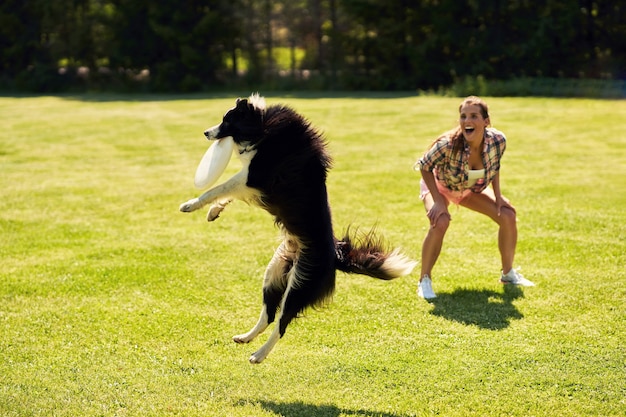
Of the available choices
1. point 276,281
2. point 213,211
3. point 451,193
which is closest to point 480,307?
point 451,193

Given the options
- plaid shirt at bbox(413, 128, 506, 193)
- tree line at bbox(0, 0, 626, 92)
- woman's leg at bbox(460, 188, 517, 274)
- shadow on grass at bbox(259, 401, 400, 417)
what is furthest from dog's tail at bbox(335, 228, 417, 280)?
tree line at bbox(0, 0, 626, 92)

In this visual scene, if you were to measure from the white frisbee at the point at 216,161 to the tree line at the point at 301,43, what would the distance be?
24295mm

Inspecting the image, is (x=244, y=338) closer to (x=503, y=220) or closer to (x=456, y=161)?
(x=456, y=161)

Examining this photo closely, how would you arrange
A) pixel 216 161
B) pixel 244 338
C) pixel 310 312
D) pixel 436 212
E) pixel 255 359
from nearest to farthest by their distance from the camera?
pixel 216 161 → pixel 255 359 → pixel 244 338 → pixel 310 312 → pixel 436 212

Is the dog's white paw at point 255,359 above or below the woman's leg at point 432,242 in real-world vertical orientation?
below

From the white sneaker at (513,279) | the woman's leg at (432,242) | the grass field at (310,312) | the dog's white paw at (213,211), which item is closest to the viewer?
the grass field at (310,312)

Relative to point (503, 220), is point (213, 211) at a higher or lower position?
higher

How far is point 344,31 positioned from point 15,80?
15.6 m

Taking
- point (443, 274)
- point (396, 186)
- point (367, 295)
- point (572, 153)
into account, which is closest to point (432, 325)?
point (367, 295)

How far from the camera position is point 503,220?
6773mm

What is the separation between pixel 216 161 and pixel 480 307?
2924mm

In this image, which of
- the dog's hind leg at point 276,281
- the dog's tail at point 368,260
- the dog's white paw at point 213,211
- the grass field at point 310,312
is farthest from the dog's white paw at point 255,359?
the dog's white paw at point 213,211

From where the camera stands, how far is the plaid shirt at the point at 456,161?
6.57m

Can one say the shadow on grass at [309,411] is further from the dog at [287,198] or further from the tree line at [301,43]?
the tree line at [301,43]
